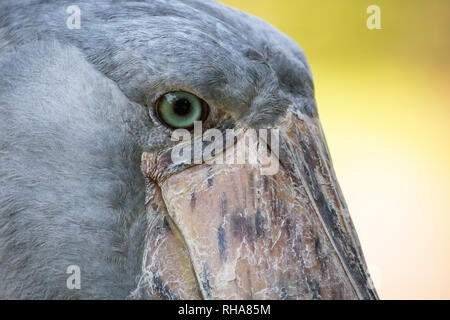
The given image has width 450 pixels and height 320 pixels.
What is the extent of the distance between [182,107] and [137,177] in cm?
24

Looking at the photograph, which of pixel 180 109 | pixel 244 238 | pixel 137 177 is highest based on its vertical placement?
pixel 180 109

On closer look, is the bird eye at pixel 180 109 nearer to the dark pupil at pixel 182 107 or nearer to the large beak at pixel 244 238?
the dark pupil at pixel 182 107

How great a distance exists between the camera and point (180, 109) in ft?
6.33

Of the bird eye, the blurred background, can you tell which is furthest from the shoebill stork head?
the blurred background

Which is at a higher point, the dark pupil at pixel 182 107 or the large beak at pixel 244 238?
the dark pupil at pixel 182 107

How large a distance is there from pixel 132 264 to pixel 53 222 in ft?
0.85

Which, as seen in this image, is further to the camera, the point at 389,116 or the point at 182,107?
the point at 389,116

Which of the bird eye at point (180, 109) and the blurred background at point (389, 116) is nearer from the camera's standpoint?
the bird eye at point (180, 109)

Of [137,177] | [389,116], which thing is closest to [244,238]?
[137,177]

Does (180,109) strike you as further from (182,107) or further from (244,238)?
(244,238)

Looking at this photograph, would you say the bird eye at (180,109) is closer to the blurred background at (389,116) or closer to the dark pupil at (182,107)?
the dark pupil at (182,107)

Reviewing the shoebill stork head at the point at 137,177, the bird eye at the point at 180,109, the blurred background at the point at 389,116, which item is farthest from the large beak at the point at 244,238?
the blurred background at the point at 389,116

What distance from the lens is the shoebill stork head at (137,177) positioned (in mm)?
1875
